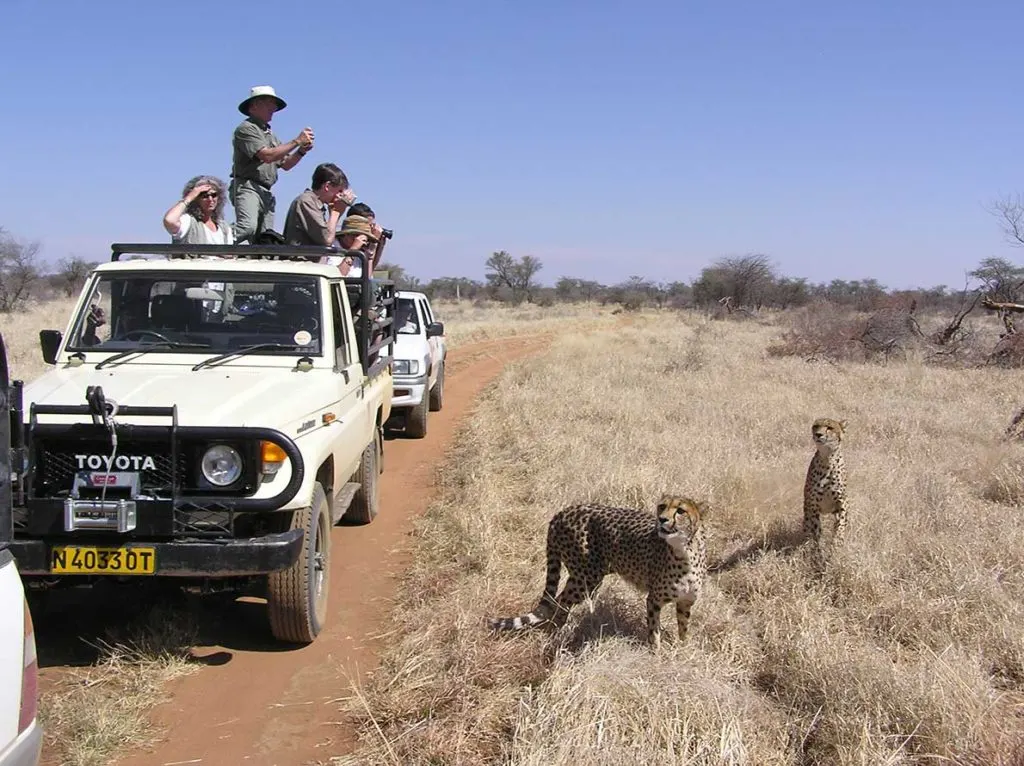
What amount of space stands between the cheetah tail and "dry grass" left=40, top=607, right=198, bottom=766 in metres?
1.54

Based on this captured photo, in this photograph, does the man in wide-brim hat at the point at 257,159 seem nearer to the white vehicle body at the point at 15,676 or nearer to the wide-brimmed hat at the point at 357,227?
the wide-brimmed hat at the point at 357,227

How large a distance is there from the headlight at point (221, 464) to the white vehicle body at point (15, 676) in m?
1.76

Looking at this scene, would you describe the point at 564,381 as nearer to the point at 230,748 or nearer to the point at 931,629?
the point at 931,629

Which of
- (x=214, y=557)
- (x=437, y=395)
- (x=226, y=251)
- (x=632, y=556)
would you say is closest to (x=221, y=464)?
(x=214, y=557)

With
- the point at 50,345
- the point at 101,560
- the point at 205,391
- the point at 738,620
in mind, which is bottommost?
the point at 738,620

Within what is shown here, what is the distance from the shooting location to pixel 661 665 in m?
4.02

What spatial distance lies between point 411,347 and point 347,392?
515 cm

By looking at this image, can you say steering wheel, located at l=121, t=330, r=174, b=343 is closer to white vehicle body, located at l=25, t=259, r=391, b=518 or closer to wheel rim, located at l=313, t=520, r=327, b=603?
white vehicle body, located at l=25, t=259, r=391, b=518

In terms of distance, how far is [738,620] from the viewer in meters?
4.80

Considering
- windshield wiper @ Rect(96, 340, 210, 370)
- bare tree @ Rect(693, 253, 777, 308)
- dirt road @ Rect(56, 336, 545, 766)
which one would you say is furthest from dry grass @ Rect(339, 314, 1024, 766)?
bare tree @ Rect(693, 253, 777, 308)

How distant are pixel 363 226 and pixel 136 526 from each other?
4189mm

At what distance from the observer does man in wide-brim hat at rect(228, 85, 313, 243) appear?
7125 mm

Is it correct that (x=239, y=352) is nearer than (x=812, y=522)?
Yes

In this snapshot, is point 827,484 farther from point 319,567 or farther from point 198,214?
point 198,214
